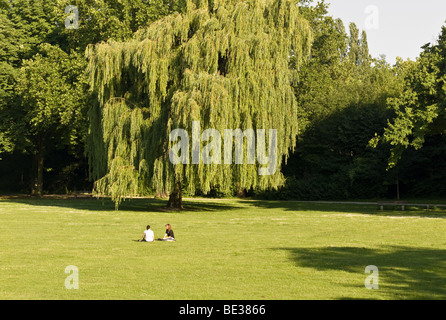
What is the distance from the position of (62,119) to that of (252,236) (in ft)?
94.8

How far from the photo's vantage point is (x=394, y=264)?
15047mm

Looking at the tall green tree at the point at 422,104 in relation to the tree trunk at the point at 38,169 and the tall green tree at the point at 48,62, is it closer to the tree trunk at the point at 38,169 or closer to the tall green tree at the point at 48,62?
the tall green tree at the point at 48,62

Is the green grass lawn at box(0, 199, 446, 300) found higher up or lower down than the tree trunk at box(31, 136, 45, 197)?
lower down

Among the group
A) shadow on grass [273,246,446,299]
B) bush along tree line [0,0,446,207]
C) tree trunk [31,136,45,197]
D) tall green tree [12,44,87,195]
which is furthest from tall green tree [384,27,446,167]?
tree trunk [31,136,45,197]

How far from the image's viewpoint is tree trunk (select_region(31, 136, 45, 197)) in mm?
53531

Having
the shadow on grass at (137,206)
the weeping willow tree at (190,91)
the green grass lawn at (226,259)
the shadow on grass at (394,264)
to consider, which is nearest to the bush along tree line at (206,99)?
the weeping willow tree at (190,91)

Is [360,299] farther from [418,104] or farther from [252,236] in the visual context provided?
[418,104]

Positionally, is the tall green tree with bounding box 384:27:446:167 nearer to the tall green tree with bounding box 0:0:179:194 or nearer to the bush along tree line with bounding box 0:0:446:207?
the bush along tree line with bounding box 0:0:446:207

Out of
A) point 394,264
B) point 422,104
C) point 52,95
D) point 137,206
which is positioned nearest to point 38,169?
point 52,95

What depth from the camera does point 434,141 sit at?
45562 millimetres

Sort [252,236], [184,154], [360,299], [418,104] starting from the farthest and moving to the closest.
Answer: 1. [418,104]
2. [184,154]
3. [252,236]
4. [360,299]

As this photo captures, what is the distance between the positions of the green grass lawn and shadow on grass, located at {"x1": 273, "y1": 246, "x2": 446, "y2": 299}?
3cm

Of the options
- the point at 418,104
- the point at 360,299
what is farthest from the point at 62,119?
the point at 360,299

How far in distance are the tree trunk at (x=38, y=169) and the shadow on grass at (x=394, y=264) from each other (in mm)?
40395
